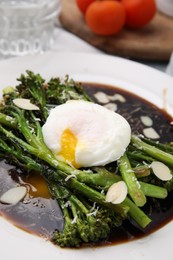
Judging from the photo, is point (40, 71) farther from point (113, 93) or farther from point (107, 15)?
point (107, 15)

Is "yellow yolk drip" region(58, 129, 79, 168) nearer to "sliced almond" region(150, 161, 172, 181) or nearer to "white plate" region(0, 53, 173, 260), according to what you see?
"sliced almond" region(150, 161, 172, 181)

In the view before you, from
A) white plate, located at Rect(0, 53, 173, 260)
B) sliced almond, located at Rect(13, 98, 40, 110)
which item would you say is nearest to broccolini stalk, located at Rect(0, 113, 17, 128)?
sliced almond, located at Rect(13, 98, 40, 110)

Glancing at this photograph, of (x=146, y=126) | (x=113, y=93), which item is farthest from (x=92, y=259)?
(x=113, y=93)

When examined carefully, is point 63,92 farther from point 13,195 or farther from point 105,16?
point 105,16

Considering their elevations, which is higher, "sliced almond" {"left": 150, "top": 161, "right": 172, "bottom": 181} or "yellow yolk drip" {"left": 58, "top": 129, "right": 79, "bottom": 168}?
"yellow yolk drip" {"left": 58, "top": 129, "right": 79, "bottom": 168}

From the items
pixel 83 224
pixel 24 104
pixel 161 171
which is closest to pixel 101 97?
pixel 24 104

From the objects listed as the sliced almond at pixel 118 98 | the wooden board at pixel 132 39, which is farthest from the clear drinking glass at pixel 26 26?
Answer: the sliced almond at pixel 118 98

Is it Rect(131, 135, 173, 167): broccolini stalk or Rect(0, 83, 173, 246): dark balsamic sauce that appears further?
Rect(131, 135, 173, 167): broccolini stalk

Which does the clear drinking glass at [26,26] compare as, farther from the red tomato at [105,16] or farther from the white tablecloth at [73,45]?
the red tomato at [105,16]

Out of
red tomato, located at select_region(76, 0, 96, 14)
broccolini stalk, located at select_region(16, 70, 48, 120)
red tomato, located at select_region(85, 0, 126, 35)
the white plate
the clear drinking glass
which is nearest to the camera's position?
broccolini stalk, located at select_region(16, 70, 48, 120)
